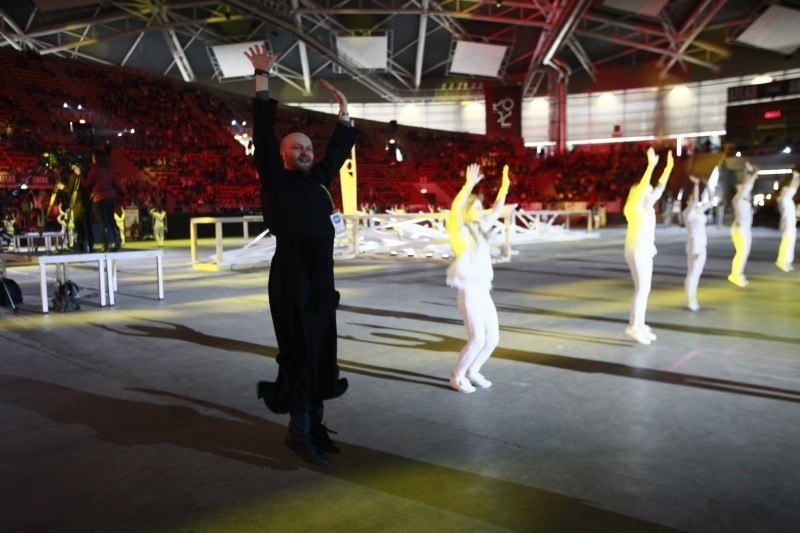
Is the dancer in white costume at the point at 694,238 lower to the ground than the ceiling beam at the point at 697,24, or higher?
lower

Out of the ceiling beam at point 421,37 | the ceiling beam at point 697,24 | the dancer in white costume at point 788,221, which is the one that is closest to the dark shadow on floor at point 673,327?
the dancer in white costume at point 788,221

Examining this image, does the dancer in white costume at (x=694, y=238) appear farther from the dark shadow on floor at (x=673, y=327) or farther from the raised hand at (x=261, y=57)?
the raised hand at (x=261, y=57)

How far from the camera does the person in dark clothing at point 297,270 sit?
364cm

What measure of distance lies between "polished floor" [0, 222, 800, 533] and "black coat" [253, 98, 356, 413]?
1.65 feet

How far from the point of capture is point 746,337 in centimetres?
736

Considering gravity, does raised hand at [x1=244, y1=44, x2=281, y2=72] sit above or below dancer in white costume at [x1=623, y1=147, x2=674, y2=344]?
above

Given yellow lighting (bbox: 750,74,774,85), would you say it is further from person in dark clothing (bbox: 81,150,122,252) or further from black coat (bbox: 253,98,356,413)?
black coat (bbox: 253,98,356,413)

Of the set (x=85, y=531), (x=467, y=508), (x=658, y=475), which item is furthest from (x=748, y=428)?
(x=85, y=531)

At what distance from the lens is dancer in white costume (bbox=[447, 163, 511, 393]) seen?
5.21 meters

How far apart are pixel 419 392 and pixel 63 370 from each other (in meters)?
3.37

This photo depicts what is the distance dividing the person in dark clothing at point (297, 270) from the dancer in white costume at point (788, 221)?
12.2 metres

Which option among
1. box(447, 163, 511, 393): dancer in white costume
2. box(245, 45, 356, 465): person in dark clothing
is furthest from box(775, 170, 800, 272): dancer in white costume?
box(245, 45, 356, 465): person in dark clothing

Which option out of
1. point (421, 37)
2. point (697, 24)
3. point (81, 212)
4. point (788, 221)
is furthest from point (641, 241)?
point (697, 24)

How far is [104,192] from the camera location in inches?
419
